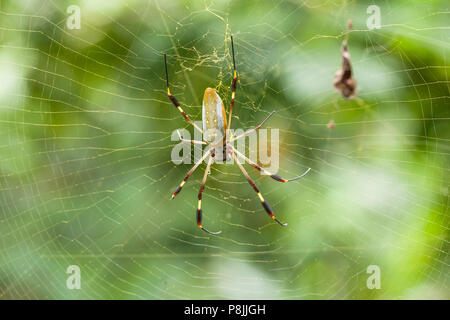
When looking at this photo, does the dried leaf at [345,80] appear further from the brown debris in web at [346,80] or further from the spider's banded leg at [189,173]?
the spider's banded leg at [189,173]

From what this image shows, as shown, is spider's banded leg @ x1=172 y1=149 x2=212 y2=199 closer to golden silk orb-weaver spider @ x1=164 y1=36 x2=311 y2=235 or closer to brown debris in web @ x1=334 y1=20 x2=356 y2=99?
golden silk orb-weaver spider @ x1=164 y1=36 x2=311 y2=235

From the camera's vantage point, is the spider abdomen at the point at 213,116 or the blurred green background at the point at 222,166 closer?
the spider abdomen at the point at 213,116

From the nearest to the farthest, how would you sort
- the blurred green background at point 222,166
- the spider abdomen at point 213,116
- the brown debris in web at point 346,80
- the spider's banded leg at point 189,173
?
the brown debris in web at point 346,80, the spider abdomen at point 213,116, the blurred green background at point 222,166, the spider's banded leg at point 189,173

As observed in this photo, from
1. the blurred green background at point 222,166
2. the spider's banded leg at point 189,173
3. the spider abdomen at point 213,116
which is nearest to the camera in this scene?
the spider abdomen at point 213,116

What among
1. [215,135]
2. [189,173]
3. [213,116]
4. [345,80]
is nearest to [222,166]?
[189,173]

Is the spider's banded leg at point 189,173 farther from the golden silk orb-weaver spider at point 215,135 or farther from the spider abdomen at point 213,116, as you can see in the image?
the spider abdomen at point 213,116

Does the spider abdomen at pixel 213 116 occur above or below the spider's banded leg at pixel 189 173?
above

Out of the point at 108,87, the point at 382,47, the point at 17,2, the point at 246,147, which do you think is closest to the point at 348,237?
the point at 246,147

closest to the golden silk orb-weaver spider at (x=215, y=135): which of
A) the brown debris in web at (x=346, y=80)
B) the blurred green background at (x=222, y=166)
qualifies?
the blurred green background at (x=222, y=166)

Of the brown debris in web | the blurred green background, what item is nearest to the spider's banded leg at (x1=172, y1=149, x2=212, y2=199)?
the blurred green background

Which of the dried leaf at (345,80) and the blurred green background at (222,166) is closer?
the dried leaf at (345,80)

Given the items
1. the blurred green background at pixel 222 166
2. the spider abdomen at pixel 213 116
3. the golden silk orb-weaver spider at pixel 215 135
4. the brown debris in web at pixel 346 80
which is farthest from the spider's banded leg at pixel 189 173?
the brown debris in web at pixel 346 80
